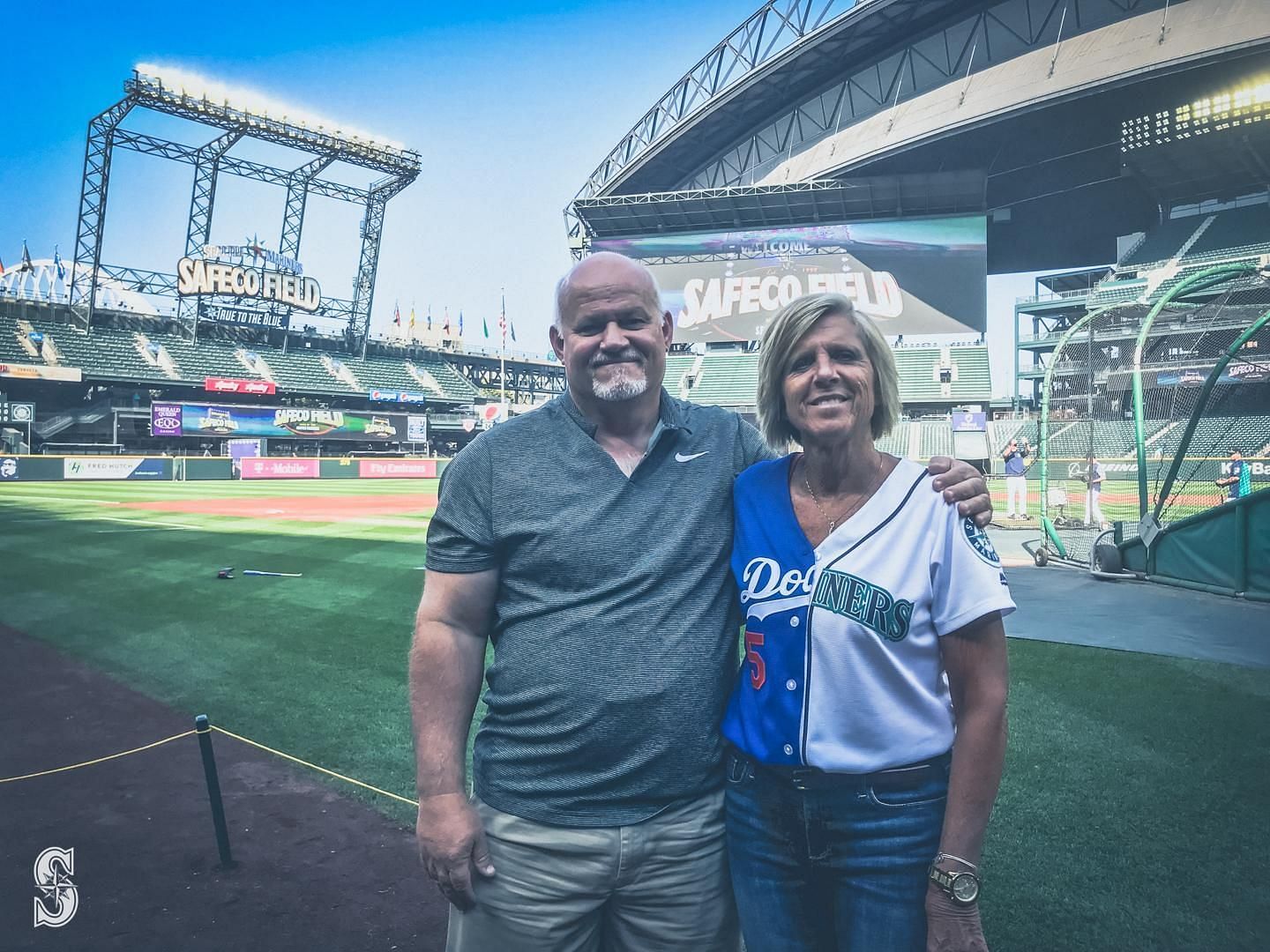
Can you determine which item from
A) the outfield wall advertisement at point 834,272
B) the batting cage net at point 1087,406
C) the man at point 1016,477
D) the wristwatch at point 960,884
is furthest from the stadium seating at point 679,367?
the wristwatch at point 960,884

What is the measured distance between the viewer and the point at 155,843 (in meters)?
4.18

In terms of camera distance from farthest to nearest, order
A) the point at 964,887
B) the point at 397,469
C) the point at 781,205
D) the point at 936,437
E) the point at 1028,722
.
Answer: the point at 397,469 < the point at 781,205 < the point at 936,437 < the point at 1028,722 < the point at 964,887

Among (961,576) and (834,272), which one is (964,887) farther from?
(834,272)

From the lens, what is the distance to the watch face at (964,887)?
173 centimetres

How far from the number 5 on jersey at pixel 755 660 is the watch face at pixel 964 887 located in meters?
0.61

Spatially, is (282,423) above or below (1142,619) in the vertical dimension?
above

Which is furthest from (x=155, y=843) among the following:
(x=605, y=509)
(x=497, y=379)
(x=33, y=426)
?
(x=497, y=379)

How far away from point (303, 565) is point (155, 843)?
9.17 meters

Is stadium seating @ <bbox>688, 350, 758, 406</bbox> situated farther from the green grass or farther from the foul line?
the green grass

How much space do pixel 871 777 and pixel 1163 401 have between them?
13.4m

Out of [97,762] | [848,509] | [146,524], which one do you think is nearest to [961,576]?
[848,509]

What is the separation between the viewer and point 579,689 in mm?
2035

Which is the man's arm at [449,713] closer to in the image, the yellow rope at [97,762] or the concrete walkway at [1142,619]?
the yellow rope at [97,762]

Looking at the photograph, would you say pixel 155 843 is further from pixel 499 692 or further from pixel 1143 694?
pixel 1143 694
